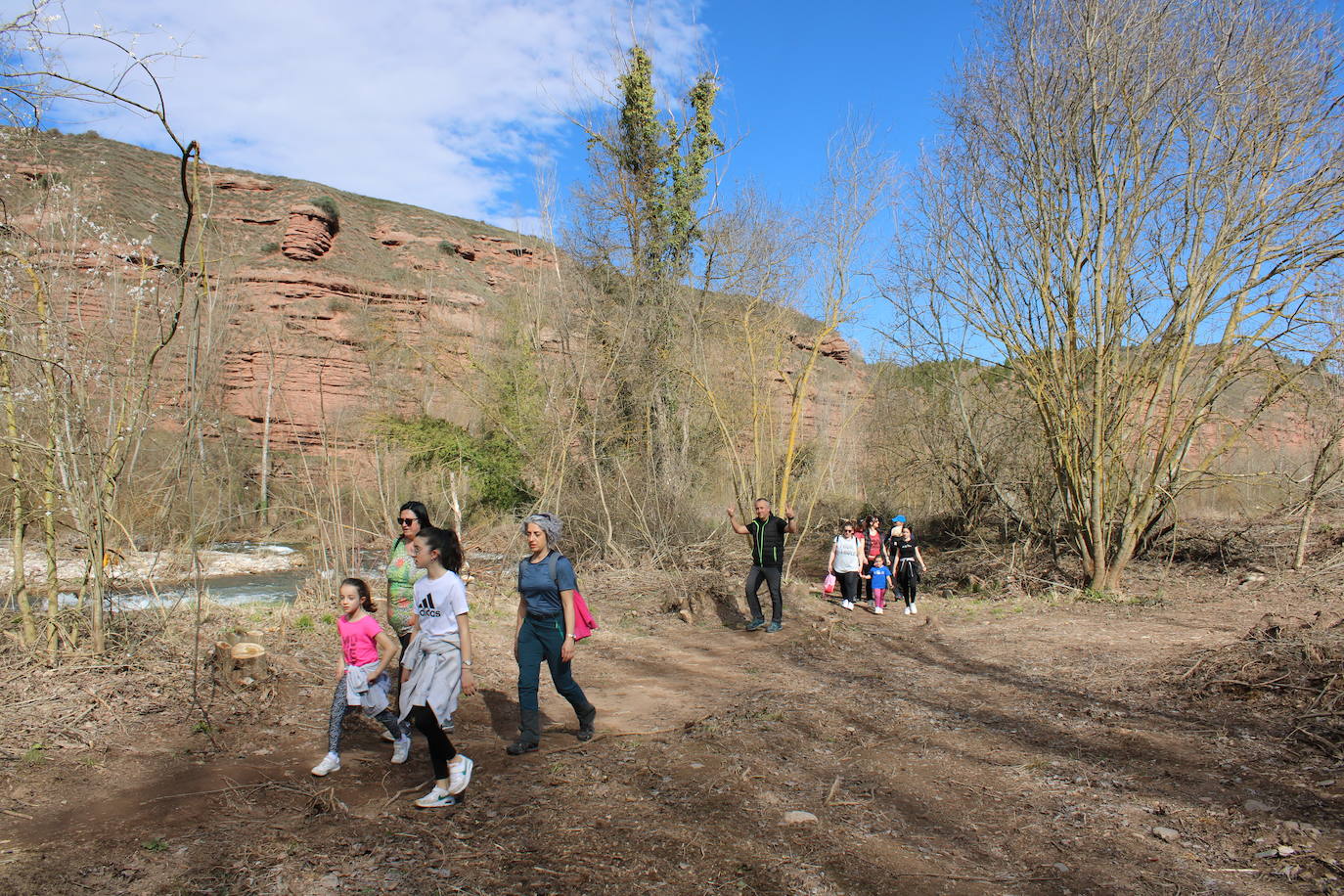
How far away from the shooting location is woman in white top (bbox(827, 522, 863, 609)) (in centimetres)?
1134

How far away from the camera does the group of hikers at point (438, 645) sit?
4246 mm

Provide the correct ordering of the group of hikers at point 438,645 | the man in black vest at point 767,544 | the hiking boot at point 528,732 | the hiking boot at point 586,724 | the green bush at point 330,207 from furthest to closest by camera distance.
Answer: the green bush at point 330,207
the man in black vest at point 767,544
the hiking boot at point 586,724
the hiking boot at point 528,732
the group of hikers at point 438,645

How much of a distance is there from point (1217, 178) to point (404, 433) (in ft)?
62.5

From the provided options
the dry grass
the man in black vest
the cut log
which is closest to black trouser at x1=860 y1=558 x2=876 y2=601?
the man in black vest

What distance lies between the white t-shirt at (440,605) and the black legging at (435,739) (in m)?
0.43

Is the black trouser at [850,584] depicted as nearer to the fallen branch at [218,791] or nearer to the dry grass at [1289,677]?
the dry grass at [1289,677]

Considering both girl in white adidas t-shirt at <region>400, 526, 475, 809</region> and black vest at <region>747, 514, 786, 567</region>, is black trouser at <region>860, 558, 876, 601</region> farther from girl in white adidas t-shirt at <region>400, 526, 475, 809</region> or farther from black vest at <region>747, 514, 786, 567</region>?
girl in white adidas t-shirt at <region>400, 526, 475, 809</region>

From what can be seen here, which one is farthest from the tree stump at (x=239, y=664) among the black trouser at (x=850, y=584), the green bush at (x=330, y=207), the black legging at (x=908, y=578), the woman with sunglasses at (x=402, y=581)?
the green bush at (x=330, y=207)

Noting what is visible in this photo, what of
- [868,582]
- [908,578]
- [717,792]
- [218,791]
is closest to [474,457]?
[868,582]

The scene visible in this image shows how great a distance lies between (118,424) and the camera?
618 cm

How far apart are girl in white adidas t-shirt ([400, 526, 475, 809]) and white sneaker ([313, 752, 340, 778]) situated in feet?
2.15

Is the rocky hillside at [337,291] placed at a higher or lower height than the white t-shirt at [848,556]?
higher

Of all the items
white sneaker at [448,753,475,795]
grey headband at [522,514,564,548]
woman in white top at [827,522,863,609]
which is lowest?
white sneaker at [448,753,475,795]

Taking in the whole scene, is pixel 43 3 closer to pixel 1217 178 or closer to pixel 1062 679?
pixel 1062 679
